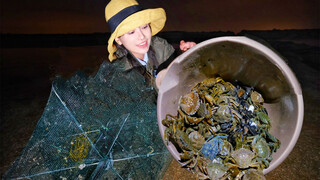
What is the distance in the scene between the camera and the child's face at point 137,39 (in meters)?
1.75

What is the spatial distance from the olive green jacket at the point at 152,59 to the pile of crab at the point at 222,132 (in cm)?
56

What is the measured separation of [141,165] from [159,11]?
1.34 meters

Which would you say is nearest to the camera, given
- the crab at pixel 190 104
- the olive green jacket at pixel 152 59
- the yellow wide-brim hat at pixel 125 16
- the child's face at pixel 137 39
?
the crab at pixel 190 104

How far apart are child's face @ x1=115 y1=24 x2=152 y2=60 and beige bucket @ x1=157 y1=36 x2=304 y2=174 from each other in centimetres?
62

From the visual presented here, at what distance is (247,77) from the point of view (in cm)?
141

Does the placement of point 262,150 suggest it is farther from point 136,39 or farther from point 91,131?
point 136,39

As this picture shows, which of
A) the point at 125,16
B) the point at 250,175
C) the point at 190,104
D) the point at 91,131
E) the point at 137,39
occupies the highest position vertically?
the point at 125,16

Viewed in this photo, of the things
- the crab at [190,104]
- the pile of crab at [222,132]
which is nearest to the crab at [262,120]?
the pile of crab at [222,132]

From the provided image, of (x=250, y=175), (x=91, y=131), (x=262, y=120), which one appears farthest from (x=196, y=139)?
(x=91, y=131)

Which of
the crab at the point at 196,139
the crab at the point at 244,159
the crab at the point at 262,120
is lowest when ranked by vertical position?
the crab at the point at 244,159

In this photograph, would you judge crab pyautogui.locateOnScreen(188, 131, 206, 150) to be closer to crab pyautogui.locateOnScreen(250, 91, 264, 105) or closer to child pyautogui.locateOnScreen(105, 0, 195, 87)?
crab pyautogui.locateOnScreen(250, 91, 264, 105)

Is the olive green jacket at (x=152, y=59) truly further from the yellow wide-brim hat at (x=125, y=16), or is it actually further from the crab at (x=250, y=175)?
the crab at (x=250, y=175)

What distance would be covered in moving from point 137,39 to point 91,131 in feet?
2.85

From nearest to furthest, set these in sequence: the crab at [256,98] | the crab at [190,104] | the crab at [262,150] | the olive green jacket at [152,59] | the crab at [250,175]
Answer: the crab at [250,175] < the crab at [262,150] < the crab at [190,104] < the crab at [256,98] < the olive green jacket at [152,59]
